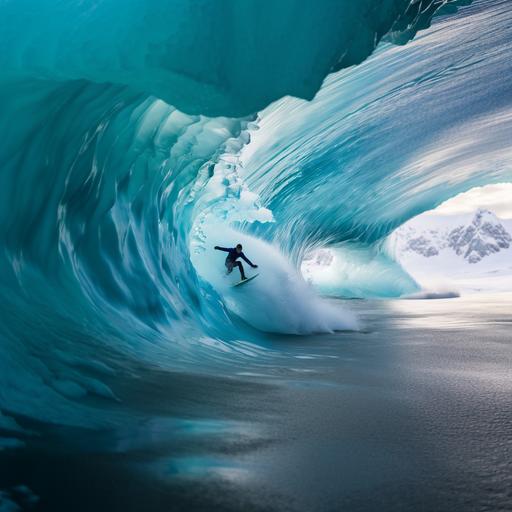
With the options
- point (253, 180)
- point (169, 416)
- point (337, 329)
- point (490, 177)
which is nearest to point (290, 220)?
point (253, 180)

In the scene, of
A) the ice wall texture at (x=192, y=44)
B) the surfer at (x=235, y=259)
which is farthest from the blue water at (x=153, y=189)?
the surfer at (x=235, y=259)

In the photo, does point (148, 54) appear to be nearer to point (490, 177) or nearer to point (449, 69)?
point (449, 69)

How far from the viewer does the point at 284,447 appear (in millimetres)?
2539

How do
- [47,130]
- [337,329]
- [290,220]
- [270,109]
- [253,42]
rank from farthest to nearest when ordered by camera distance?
[290,220]
[337,329]
[270,109]
[47,130]
[253,42]

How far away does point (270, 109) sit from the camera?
30.8 ft

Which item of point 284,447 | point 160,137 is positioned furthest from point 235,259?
point 284,447

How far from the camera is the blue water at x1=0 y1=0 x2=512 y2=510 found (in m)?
2.98

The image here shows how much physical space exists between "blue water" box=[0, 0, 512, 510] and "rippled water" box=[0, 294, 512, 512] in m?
0.02

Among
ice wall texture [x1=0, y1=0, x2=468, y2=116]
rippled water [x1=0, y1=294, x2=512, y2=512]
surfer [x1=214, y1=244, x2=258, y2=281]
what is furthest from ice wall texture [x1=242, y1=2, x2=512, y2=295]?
rippled water [x1=0, y1=294, x2=512, y2=512]

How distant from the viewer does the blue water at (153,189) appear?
9.79 feet

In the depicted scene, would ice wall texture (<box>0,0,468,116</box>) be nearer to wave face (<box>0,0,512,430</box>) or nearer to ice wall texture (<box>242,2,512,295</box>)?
wave face (<box>0,0,512,430</box>)

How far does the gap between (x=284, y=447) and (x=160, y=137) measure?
14.8 feet

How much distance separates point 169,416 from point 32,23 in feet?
9.13

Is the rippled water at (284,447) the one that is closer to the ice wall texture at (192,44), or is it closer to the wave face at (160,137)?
the wave face at (160,137)
